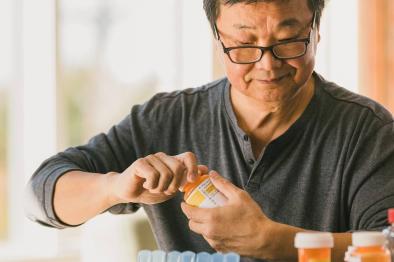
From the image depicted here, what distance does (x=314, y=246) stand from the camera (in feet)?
4.09

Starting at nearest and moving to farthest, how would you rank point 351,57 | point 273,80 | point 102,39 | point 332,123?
point 273,80, point 332,123, point 102,39, point 351,57

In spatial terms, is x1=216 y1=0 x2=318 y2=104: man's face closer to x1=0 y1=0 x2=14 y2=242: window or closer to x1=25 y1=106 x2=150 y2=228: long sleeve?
x1=25 y1=106 x2=150 y2=228: long sleeve

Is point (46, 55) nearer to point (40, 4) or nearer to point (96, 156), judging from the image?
point (40, 4)

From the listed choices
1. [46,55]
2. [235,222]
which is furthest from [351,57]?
[235,222]

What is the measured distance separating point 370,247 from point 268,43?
0.63 meters

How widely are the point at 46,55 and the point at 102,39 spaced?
387 millimetres

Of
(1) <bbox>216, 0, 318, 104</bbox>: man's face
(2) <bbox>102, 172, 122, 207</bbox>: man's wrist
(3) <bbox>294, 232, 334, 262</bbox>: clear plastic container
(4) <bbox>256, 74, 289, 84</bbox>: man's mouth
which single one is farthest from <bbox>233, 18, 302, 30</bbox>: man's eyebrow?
(3) <bbox>294, 232, 334, 262</bbox>: clear plastic container

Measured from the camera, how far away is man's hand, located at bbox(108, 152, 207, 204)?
5.32 feet

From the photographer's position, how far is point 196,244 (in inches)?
79.0

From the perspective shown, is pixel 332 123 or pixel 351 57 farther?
pixel 351 57

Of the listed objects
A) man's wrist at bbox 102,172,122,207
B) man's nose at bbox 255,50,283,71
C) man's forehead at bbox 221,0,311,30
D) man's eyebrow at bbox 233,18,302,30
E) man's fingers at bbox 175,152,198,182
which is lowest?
man's wrist at bbox 102,172,122,207

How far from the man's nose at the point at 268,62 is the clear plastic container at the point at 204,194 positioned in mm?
323

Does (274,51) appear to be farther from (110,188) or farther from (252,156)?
(110,188)

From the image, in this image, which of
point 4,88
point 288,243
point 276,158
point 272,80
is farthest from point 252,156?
point 4,88
